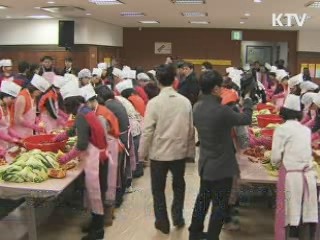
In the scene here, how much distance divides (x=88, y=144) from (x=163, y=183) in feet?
2.51

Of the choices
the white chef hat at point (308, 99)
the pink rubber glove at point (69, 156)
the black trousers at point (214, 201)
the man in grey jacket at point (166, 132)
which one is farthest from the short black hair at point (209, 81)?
the white chef hat at point (308, 99)

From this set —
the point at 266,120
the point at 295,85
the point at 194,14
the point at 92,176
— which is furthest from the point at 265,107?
the point at 194,14

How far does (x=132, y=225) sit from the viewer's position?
427 cm

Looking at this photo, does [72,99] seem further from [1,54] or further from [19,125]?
[1,54]

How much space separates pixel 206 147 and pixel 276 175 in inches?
26.0

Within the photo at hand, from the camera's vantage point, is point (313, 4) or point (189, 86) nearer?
point (189, 86)

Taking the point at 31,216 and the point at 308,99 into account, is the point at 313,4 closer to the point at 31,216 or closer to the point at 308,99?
the point at 308,99

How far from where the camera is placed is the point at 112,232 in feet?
13.5

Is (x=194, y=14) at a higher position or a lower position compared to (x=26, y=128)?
higher

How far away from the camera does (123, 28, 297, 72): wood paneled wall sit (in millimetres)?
14961

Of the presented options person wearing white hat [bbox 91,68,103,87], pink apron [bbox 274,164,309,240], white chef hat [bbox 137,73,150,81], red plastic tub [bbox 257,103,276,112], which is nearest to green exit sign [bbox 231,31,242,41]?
white chef hat [bbox 137,73,150,81]

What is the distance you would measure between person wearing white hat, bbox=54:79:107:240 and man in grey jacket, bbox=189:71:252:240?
83 cm

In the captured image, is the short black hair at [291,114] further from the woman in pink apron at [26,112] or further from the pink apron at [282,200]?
the woman in pink apron at [26,112]

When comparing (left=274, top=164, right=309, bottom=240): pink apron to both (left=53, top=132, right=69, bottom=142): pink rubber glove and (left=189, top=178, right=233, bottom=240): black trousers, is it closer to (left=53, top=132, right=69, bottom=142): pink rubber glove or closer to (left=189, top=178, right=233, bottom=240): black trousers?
(left=189, top=178, right=233, bottom=240): black trousers
